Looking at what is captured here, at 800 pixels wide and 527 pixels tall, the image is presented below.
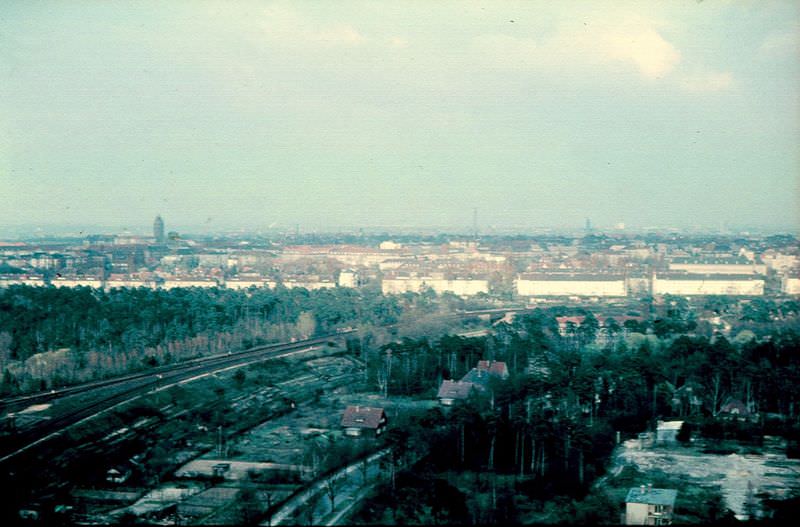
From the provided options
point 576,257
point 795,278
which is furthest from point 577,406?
point 576,257

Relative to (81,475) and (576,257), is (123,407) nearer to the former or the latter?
(81,475)

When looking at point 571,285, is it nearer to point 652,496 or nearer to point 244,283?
point 244,283

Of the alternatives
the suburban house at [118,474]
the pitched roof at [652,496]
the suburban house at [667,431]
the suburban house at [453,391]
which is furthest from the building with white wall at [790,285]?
the suburban house at [118,474]

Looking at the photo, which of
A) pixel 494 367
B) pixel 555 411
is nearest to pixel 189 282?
pixel 494 367

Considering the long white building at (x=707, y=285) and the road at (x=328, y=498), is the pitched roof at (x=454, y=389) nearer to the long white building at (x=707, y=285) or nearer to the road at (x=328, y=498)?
the road at (x=328, y=498)

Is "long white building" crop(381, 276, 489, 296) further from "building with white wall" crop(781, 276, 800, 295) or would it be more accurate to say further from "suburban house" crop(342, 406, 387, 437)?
"suburban house" crop(342, 406, 387, 437)

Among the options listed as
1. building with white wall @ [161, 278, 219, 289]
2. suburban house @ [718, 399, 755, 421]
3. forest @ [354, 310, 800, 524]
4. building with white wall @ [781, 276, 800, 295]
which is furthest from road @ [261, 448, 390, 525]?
building with white wall @ [161, 278, 219, 289]
